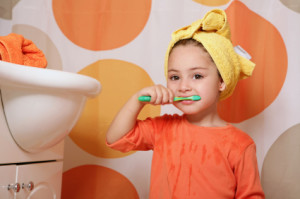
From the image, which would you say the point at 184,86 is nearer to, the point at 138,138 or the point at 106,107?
the point at 138,138

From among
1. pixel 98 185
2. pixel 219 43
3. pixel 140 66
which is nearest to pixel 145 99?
pixel 219 43

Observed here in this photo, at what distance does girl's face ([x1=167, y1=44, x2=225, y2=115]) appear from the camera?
31.0 inches

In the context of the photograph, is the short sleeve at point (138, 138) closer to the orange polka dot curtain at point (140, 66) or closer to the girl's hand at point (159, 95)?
the girl's hand at point (159, 95)

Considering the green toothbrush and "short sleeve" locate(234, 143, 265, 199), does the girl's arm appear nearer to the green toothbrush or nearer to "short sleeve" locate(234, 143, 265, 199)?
the green toothbrush

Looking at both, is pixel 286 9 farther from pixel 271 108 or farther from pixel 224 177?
pixel 224 177

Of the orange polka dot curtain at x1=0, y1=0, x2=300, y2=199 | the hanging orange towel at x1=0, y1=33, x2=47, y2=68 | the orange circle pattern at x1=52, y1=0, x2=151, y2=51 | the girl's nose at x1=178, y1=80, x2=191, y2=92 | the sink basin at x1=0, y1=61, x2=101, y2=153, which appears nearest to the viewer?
the sink basin at x1=0, y1=61, x2=101, y2=153

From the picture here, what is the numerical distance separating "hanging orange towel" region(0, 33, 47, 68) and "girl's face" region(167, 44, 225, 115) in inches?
14.4

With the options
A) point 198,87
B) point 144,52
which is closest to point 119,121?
point 198,87

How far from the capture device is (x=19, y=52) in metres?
0.73

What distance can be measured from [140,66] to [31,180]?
0.65 meters

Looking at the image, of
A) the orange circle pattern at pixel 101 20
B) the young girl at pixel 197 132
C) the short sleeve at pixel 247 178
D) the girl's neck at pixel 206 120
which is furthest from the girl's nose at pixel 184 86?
the orange circle pattern at pixel 101 20

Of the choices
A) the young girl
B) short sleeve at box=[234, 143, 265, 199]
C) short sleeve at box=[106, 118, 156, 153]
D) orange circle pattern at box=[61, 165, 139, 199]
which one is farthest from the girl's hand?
orange circle pattern at box=[61, 165, 139, 199]

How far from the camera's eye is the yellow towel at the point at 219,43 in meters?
0.80

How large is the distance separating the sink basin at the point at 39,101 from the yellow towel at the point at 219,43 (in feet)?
1.05
